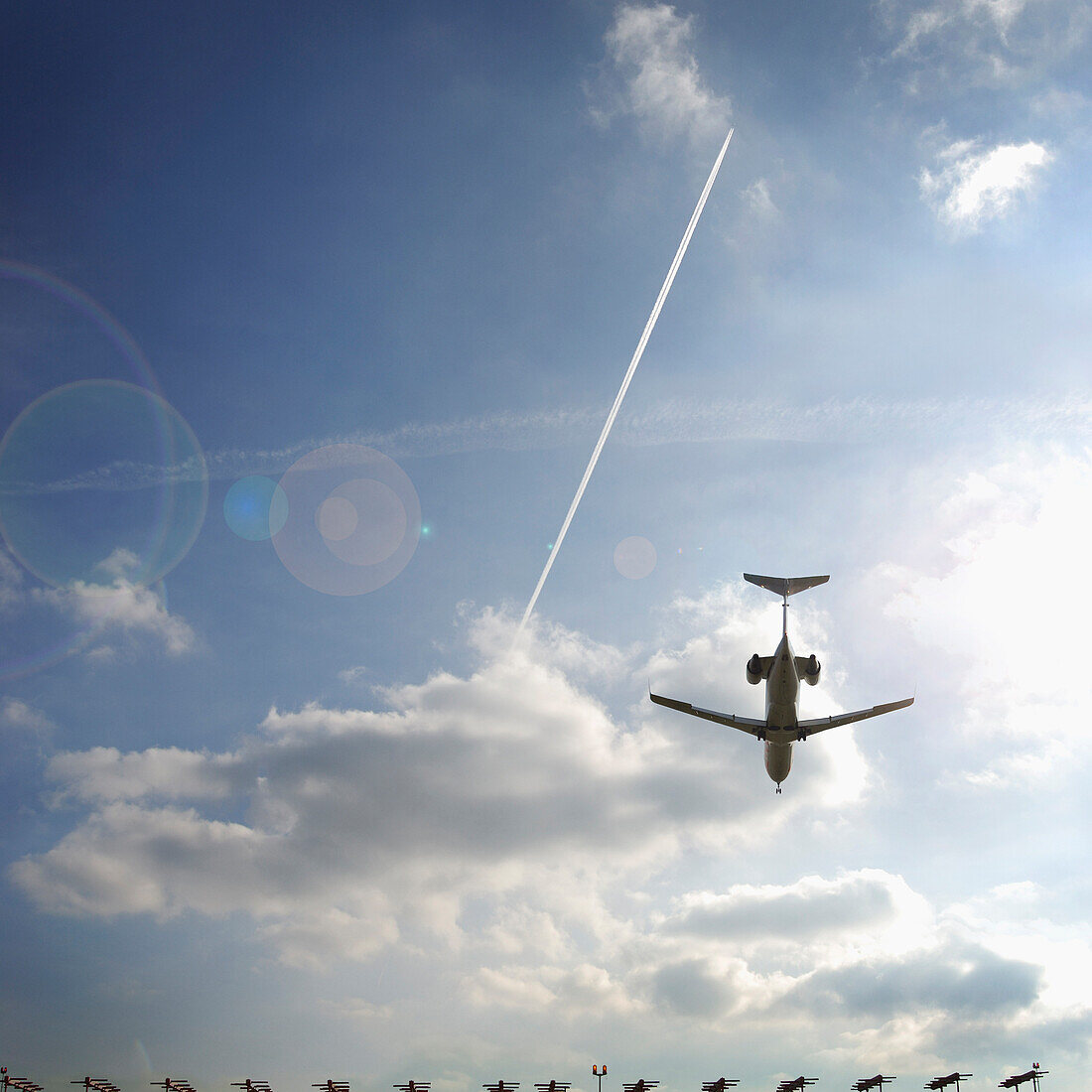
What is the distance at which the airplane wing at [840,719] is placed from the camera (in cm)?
5660

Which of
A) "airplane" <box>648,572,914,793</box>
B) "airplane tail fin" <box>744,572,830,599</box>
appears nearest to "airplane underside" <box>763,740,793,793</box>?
"airplane" <box>648,572,914,793</box>

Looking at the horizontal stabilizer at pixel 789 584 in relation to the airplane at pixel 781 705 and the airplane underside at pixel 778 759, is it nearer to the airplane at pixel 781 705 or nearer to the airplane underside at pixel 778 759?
the airplane at pixel 781 705

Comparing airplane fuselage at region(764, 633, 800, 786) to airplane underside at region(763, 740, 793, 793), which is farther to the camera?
airplane underside at region(763, 740, 793, 793)

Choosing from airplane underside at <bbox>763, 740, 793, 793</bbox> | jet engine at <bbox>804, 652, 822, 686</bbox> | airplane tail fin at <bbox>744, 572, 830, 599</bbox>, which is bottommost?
airplane underside at <bbox>763, 740, 793, 793</bbox>

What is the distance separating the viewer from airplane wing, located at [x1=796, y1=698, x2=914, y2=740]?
56.6 meters

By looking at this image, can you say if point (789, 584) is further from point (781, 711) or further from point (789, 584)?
point (781, 711)

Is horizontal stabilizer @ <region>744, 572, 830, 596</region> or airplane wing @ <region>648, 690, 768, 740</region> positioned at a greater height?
horizontal stabilizer @ <region>744, 572, 830, 596</region>

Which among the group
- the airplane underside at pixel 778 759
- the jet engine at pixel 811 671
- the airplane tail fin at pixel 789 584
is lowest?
the airplane underside at pixel 778 759

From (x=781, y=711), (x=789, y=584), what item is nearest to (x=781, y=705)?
(x=781, y=711)

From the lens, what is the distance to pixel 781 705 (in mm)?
53750

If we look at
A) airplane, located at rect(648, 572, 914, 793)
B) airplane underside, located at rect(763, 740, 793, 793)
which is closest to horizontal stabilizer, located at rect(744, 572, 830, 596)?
airplane, located at rect(648, 572, 914, 793)

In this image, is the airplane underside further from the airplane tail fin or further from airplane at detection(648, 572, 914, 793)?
the airplane tail fin

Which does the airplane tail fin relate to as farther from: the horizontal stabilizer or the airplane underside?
the airplane underside

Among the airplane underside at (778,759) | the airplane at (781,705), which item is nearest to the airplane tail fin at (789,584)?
the airplane at (781,705)
